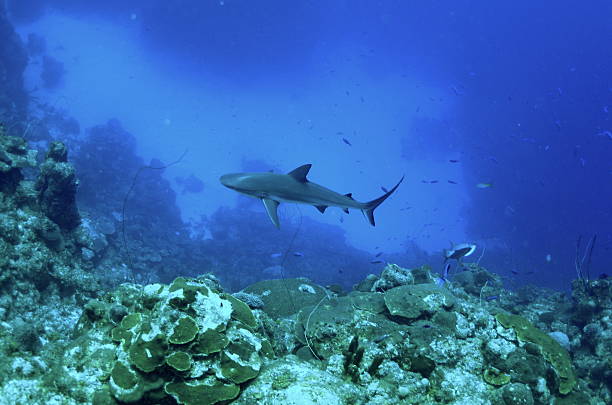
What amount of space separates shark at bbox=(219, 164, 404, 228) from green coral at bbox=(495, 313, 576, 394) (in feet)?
11.6

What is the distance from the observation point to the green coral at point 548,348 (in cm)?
596

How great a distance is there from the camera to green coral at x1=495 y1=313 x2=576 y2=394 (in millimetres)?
5961

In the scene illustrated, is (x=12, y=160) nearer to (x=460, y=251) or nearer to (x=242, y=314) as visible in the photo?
(x=242, y=314)

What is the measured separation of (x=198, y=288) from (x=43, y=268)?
488 cm

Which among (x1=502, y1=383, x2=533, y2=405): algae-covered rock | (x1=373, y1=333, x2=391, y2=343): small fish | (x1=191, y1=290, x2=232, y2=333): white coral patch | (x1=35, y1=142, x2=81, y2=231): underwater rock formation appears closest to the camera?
A: (x1=191, y1=290, x2=232, y2=333): white coral patch

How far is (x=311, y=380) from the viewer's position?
12.2ft

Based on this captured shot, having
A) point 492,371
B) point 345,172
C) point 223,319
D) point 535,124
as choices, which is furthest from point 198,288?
point 345,172

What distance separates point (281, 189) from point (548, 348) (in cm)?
596

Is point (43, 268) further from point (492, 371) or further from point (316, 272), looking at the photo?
point (316, 272)

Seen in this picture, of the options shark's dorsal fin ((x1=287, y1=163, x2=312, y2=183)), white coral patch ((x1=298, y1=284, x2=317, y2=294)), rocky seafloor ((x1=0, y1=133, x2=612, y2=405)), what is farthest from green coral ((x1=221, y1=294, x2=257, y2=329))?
white coral patch ((x1=298, y1=284, x2=317, y2=294))

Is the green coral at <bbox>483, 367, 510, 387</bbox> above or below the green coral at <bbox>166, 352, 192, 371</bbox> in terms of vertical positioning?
below

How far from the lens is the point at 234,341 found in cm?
429

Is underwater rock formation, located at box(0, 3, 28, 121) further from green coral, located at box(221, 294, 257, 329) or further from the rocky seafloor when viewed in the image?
green coral, located at box(221, 294, 257, 329)

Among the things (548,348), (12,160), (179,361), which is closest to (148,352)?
(179,361)
